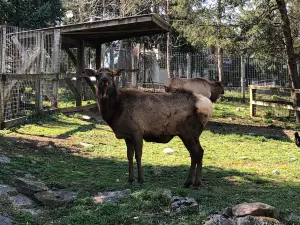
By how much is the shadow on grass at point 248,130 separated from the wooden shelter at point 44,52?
149 inches

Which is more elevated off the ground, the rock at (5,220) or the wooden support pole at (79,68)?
the wooden support pole at (79,68)

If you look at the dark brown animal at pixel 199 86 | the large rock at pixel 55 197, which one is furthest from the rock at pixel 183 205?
the dark brown animal at pixel 199 86

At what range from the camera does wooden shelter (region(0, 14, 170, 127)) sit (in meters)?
11.2

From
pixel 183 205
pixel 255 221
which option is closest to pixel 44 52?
pixel 183 205

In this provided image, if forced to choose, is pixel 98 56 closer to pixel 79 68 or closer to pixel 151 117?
pixel 79 68

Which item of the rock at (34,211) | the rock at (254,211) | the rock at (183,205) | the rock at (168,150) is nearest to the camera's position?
the rock at (254,211)

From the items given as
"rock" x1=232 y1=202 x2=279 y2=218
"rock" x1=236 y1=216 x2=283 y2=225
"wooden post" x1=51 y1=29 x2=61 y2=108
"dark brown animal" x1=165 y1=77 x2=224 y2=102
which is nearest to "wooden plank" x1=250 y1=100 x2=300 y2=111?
"dark brown animal" x1=165 y1=77 x2=224 y2=102

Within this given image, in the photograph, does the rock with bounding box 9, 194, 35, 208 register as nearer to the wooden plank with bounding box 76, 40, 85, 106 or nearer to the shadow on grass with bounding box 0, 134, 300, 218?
the shadow on grass with bounding box 0, 134, 300, 218

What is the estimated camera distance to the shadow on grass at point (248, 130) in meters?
13.0

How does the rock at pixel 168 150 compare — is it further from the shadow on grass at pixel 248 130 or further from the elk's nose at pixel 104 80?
the shadow on grass at pixel 248 130

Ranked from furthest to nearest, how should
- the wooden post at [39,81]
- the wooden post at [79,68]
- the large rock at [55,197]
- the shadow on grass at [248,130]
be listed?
the wooden post at [79,68] < the wooden post at [39,81] < the shadow on grass at [248,130] < the large rock at [55,197]

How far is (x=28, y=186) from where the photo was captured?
19.5 feet

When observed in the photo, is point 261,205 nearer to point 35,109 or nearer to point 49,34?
point 35,109

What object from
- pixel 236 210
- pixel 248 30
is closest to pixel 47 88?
pixel 248 30
